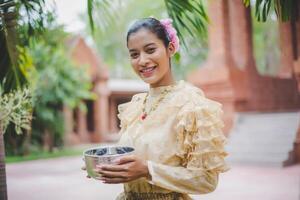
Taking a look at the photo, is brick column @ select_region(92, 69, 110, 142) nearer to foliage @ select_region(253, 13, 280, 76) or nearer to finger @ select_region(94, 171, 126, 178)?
foliage @ select_region(253, 13, 280, 76)

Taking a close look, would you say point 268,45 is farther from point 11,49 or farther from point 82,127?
point 11,49

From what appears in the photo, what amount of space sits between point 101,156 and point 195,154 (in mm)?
341

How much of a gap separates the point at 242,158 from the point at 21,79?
687 centimetres

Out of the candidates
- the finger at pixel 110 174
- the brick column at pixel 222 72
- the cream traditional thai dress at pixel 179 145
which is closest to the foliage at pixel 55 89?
the brick column at pixel 222 72

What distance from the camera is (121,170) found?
1250mm

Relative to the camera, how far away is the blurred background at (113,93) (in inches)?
91.4

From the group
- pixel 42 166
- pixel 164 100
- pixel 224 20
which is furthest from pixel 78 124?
pixel 164 100

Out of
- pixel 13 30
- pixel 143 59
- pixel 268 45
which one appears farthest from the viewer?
pixel 268 45

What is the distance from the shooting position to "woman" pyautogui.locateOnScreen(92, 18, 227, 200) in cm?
133

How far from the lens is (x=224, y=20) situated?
10320 millimetres

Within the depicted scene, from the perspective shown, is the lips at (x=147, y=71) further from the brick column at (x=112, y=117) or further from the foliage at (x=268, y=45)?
the foliage at (x=268, y=45)

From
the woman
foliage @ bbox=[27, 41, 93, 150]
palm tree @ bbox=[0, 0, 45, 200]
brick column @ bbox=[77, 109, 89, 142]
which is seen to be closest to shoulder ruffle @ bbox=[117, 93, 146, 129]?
the woman

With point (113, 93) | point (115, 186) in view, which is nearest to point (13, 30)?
point (115, 186)

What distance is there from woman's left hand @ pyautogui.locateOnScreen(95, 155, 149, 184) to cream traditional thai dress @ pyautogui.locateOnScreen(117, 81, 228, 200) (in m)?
0.07
